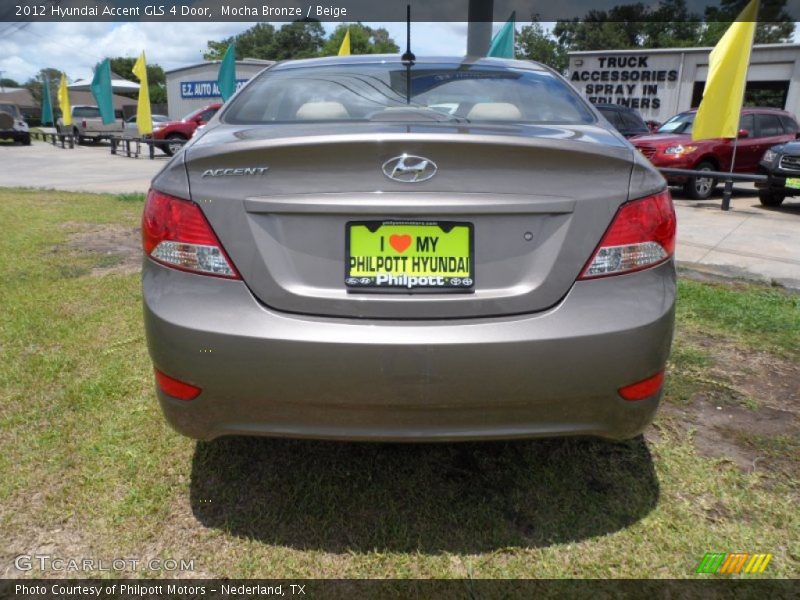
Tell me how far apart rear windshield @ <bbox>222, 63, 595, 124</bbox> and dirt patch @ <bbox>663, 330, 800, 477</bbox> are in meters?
1.41

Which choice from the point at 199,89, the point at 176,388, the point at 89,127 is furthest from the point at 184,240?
the point at 199,89

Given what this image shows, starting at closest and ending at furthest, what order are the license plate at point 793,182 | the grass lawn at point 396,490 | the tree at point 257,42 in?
the grass lawn at point 396,490
the license plate at point 793,182
the tree at point 257,42

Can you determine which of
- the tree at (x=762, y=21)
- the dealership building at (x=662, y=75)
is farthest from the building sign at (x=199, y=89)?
the tree at (x=762, y=21)

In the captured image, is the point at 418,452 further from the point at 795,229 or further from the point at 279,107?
the point at 795,229

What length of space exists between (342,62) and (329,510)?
2026 mm

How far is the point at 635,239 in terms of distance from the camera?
1.84 metres

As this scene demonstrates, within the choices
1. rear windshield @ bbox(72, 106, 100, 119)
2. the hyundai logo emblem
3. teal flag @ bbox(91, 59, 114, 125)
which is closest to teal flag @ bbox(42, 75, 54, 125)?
rear windshield @ bbox(72, 106, 100, 119)

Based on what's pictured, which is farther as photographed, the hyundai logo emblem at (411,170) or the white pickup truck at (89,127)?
the white pickup truck at (89,127)

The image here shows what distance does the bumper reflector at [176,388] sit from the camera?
73.3 inches

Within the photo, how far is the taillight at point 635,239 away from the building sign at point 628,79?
2569 centimetres

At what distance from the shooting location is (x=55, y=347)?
3.51m

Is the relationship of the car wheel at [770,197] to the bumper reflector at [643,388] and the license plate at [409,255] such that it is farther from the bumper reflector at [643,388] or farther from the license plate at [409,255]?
the license plate at [409,255]

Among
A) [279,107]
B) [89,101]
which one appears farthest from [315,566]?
[89,101]

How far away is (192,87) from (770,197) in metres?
31.4
